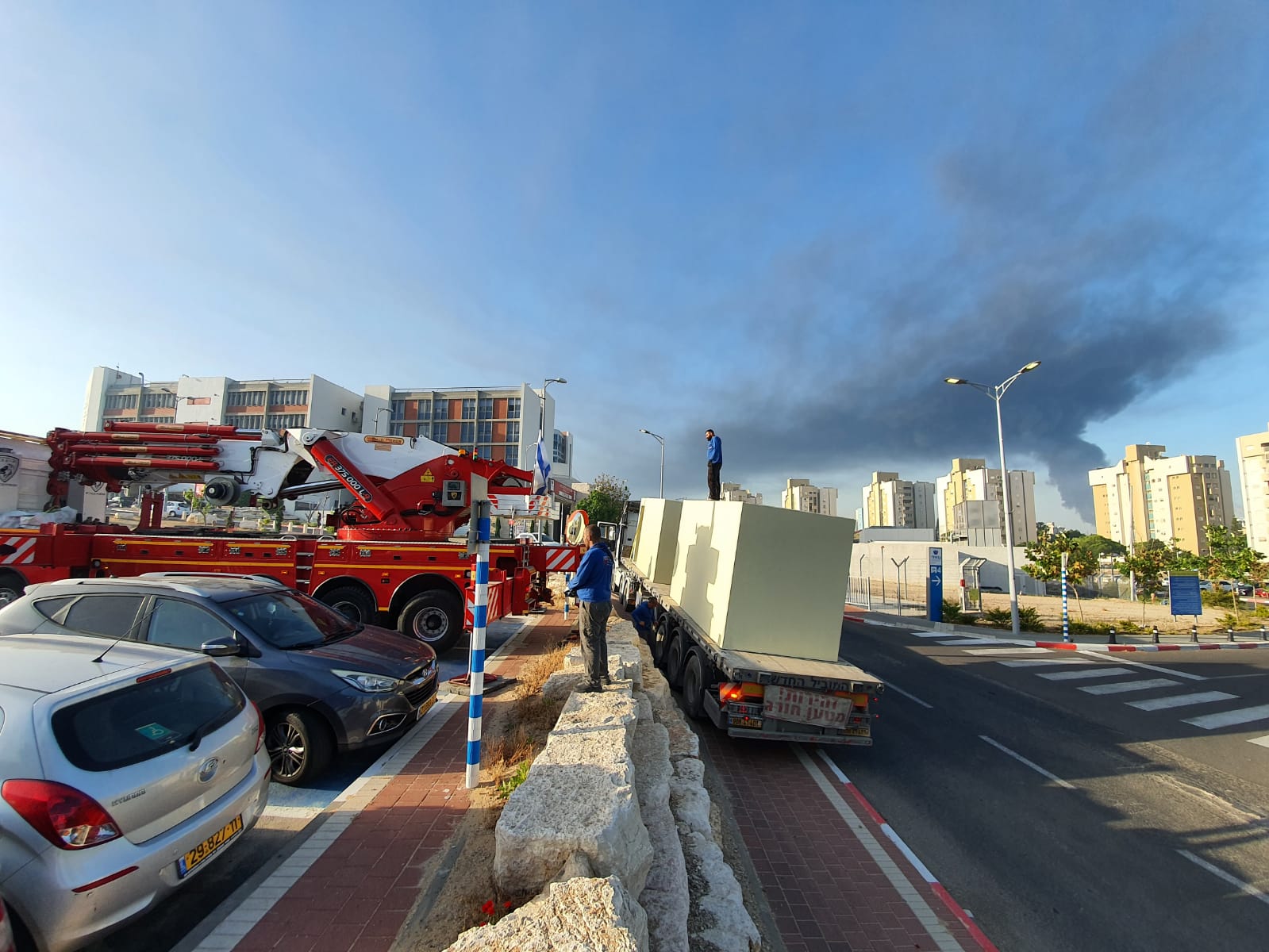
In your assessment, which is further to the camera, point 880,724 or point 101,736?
point 880,724

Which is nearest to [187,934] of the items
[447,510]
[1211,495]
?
[447,510]

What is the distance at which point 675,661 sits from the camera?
8180mm

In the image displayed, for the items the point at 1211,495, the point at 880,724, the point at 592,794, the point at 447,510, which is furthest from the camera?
the point at 1211,495

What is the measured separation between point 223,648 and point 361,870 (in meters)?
2.17

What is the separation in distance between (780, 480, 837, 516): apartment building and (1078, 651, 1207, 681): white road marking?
2441 cm

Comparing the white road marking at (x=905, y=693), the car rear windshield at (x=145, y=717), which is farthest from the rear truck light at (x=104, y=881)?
the white road marking at (x=905, y=693)

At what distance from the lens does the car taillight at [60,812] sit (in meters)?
2.48

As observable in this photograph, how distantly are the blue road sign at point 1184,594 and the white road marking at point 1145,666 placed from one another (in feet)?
16.5

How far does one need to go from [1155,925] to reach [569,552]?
27.8ft

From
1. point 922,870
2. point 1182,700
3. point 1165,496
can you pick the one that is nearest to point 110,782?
point 922,870

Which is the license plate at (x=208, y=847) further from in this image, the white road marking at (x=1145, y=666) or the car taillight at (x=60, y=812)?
the white road marking at (x=1145, y=666)

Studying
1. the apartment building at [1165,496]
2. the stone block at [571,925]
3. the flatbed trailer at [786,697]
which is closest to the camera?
the stone block at [571,925]

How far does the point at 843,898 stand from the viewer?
385cm

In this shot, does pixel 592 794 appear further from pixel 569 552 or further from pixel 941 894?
pixel 569 552
